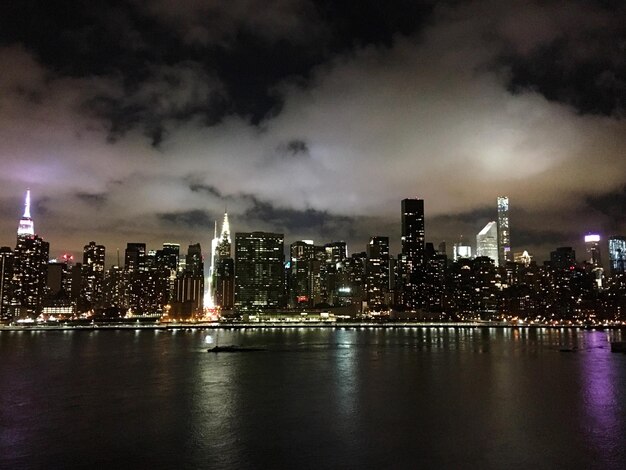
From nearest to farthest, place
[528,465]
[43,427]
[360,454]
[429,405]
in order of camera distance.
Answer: [528,465] < [360,454] < [43,427] < [429,405]

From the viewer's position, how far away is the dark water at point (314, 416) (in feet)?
75.8

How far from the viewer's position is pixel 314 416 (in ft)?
102

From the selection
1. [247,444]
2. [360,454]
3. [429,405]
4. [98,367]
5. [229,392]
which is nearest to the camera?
[360,454]

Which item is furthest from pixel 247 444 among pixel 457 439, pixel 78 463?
pixel 457 439

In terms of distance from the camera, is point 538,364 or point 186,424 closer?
point 186,424

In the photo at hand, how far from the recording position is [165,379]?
47.5 meters

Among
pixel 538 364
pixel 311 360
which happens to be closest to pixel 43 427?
pixel 311 360

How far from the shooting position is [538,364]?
60.2 m

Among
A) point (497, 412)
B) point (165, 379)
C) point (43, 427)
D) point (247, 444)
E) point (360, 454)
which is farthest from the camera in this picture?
point (165, 379)

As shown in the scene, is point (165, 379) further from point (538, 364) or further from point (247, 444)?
point (538, 364)

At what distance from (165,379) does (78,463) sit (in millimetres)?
25707

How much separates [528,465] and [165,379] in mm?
33311

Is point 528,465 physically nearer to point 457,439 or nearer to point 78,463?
point 457,439

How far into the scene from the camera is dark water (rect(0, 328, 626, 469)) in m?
23.1
